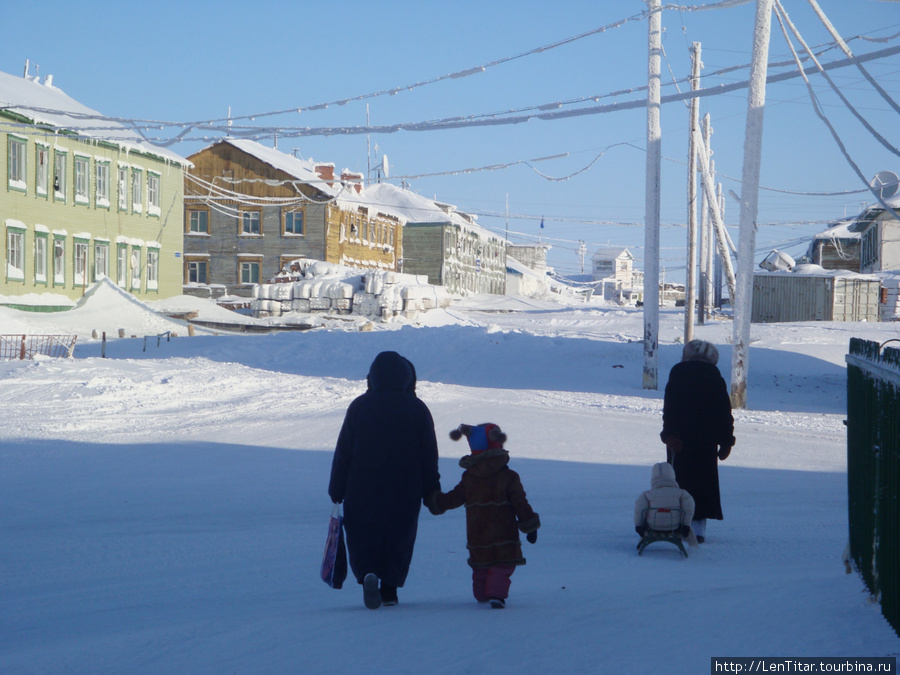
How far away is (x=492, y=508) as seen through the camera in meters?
4.61

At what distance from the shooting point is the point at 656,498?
6246mm

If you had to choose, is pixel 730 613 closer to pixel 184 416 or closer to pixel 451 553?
pixel 451 553

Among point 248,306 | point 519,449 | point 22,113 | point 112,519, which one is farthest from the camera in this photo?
point 248,306

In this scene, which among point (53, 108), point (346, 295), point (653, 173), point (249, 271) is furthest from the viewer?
point (249, 271)

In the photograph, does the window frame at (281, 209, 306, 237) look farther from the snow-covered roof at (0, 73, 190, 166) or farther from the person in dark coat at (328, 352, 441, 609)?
the person in dark coat at (328, 352, 441, 609)

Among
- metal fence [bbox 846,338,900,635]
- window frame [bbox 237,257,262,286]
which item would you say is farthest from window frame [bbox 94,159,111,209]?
metal fence [bbox 846,338,900,635]

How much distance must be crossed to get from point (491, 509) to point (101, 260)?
32533mm

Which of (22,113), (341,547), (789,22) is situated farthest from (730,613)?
(22,113)

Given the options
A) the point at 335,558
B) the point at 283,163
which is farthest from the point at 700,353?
the point at 283,163

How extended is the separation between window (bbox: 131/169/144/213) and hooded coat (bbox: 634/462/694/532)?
1301 inches

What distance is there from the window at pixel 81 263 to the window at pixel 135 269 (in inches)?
101

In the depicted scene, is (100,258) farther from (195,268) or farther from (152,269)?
(195,268)

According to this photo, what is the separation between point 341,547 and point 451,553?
1.97 metres

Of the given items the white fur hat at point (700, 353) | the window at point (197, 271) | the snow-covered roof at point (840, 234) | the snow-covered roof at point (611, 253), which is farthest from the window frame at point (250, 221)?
the snow-covered roof at point (611, 253)
